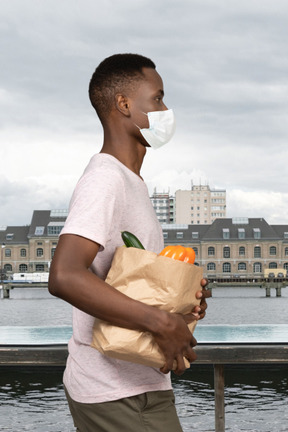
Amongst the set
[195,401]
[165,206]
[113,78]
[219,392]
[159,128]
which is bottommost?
[195,401]

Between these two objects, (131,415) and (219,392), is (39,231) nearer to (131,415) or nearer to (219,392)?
(219,392)

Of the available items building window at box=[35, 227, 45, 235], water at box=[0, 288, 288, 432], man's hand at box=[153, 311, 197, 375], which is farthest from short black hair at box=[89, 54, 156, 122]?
building window at box=[35, 227, 45, 235]

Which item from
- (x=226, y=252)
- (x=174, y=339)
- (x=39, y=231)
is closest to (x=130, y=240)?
(x=174, y=339)

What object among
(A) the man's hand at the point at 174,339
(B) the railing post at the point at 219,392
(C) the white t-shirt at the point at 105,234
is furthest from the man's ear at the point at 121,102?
(B) the railing post at the point at 219,392

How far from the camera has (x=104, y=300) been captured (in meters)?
1.27

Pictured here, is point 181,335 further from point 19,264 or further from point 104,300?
point 19,264

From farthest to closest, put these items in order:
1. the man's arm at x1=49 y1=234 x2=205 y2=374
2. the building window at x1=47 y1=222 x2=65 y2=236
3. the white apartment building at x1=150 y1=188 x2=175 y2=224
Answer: the white apartment building at x1=150 y1=188 x2=175 y2=224
the building window at x1=47 y1=222 x2=65 y2=236
the man's arm at x1=49 y1=234 x2=205 y2=374

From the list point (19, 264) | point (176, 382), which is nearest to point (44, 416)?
point (176, 382)

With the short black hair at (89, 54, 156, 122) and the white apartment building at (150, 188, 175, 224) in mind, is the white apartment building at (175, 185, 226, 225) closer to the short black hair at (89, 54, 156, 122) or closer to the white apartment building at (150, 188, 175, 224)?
the white apartment building at (150, 188, 175, 224)

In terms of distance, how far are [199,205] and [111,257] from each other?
464ft

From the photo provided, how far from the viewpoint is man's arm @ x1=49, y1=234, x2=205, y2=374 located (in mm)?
1267

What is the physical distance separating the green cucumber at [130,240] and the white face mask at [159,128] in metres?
Answer: 0.29

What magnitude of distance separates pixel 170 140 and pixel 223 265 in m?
95.9

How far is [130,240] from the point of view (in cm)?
137
